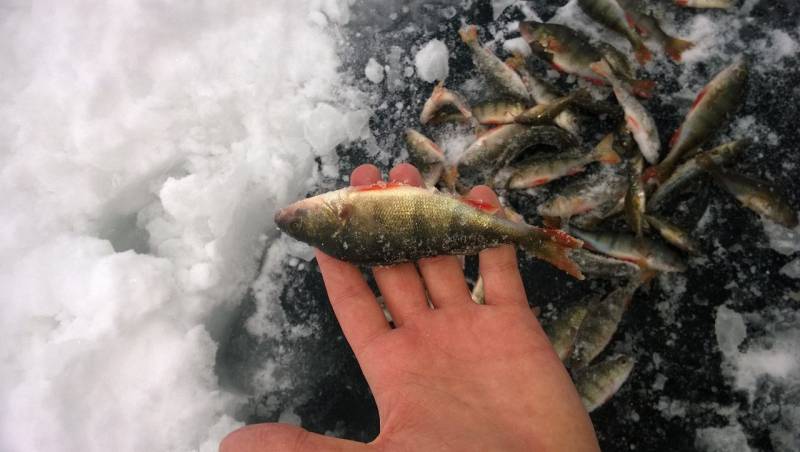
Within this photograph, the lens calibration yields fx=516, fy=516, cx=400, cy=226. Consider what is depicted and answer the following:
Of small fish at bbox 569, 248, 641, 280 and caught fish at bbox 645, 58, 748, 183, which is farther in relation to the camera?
caught fish at bbox 645, 58, 748, 183

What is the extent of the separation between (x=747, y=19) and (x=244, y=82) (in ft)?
12.8

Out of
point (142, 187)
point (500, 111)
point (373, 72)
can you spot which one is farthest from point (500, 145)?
point (142, 187)

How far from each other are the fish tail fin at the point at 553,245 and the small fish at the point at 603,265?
612 millimetres

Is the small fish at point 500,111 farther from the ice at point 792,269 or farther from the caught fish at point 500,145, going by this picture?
the ice at point 792,269

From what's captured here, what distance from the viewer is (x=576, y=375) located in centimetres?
312

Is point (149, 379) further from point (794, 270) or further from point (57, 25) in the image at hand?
point (794, 270)

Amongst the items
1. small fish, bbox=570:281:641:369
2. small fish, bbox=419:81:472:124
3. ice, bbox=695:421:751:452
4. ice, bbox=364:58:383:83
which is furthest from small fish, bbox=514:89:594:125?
ice, bbox=695:421:751:452

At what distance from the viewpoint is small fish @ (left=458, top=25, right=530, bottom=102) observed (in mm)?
3822

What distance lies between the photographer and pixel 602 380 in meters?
3.05

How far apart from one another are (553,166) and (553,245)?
985mm

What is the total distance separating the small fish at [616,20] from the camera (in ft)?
12.6

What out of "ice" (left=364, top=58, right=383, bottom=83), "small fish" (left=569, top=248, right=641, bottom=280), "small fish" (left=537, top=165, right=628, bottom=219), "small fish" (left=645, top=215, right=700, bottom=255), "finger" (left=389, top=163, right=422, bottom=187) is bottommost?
"small fish" (left=569, top=248, right=641, bottom=280)

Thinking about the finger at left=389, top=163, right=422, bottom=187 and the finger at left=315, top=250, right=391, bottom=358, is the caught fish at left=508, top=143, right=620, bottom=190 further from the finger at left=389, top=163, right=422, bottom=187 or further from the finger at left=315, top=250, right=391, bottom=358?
the finger at left=315, top=250, right=391, bottom=358

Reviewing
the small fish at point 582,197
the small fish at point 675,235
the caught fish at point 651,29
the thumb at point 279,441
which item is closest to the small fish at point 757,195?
the small fish at point 675,235
